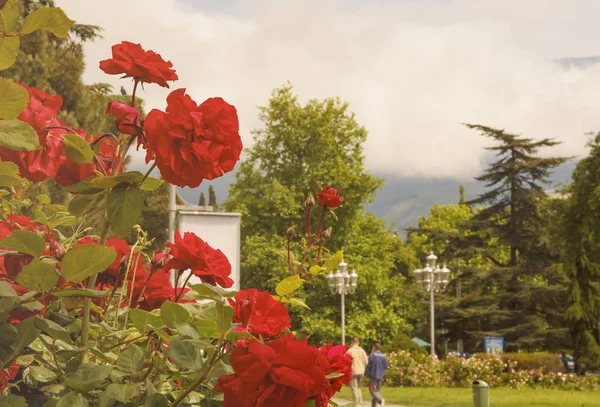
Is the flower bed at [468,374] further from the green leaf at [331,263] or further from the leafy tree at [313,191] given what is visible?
the green leaf at [331,263]

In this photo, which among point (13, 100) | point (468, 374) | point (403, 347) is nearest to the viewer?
point (13, 100)

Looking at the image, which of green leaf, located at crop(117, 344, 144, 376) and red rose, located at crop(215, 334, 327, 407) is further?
green leaf, located at crop(117, 344, 144, 376)

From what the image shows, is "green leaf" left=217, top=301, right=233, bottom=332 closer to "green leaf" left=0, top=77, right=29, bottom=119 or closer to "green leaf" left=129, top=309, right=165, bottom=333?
"green leaf" left=129, top=309, right=165, bottom=333

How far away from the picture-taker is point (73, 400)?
1.44 m

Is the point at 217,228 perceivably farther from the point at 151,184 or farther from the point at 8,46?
the point at 8,46

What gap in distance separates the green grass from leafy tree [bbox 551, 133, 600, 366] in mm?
14299

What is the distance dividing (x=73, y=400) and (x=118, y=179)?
39cm

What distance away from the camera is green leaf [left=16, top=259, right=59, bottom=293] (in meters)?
1.45

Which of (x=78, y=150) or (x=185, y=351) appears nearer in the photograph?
(x=185, y=351)

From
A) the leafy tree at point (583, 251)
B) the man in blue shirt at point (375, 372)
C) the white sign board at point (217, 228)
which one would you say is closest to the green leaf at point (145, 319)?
the white sign board at point (217, 228)

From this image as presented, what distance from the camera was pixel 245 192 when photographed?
39.4 metres

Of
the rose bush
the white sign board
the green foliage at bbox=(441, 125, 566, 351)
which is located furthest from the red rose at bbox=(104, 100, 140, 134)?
the green foliage at bbox=(441, 125, 566, 351)

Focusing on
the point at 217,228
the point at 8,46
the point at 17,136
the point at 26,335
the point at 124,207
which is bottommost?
the point at 26,335

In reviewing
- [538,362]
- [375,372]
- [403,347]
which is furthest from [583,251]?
[375,372]
